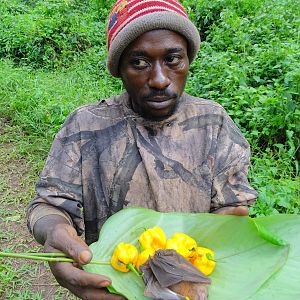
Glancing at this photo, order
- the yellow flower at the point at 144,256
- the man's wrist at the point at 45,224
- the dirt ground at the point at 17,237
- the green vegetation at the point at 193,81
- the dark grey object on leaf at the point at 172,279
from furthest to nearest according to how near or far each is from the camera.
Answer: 1. the green vegetation at the point at 193,81
2. the dirt ground at the point at 17,237
3. the man's wrist at the point at 45,224
4. the yellow flower at the point at 144,256
5. the dark grey object on leaf at the point at 172,279

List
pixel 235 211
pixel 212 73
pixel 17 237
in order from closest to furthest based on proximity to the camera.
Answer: pixel 235 211 → pixel 17 237 → pixel 212 73

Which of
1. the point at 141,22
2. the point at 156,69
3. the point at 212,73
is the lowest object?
the point at 212,73

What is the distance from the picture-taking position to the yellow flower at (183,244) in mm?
1493

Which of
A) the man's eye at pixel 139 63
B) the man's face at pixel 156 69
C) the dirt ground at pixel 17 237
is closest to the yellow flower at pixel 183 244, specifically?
the man's face at pixel 156 69

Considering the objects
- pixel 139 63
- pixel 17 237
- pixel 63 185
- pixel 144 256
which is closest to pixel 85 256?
pixel 144 256

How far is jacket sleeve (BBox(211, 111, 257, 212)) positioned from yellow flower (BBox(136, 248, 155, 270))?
0.48 meters

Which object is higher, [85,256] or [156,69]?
[156,69]

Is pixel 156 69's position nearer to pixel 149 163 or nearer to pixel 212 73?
pixel 149 163

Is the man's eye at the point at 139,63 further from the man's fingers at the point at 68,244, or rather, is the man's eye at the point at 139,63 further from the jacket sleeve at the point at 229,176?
the man's fingers at the point at 68,244

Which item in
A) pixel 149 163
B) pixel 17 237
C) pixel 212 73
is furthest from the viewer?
pixel 212 73

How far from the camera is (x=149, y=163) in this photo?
1836mm

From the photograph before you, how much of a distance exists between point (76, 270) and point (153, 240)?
0.26 meters

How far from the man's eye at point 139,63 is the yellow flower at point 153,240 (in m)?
0.59

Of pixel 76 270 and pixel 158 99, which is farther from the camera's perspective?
pixel 158 99
